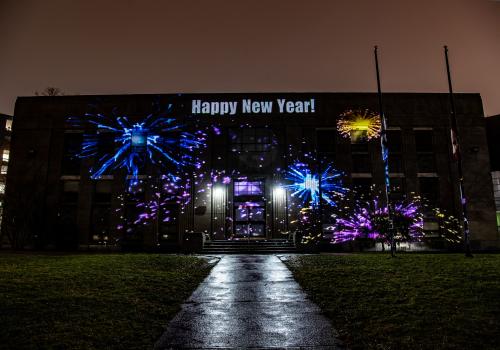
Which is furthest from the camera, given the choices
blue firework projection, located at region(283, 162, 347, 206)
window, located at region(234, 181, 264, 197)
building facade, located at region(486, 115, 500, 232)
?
building facade, located at region(486, 115, 500, 232)

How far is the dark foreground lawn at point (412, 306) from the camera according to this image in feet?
16.1

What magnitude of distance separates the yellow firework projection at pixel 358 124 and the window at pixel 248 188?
25.2ft

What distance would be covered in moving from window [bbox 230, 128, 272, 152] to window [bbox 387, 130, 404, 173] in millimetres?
9517

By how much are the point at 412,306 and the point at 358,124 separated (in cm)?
2318

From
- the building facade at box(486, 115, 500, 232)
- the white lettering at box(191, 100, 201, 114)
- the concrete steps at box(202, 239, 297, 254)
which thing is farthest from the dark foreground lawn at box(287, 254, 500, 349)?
the building facade at box(486, 115, 500, 232)

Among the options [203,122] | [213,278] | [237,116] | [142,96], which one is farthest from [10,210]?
[213,278]

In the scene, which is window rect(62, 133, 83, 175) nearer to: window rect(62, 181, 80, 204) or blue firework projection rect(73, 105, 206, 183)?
blue firework projection rect(73, 105, 206, 183)

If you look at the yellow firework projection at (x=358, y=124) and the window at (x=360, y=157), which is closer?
the window at (x=360, y=157)

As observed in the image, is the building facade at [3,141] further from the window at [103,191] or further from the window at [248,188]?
the window at [248,188]

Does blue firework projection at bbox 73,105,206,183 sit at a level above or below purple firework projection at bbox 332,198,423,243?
above

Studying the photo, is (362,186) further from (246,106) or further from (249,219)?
(246,106)

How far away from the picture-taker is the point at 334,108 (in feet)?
93.1

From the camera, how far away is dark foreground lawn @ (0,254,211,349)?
492cm

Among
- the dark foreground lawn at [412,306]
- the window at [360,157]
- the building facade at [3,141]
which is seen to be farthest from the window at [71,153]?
the building facade at [3,141]
